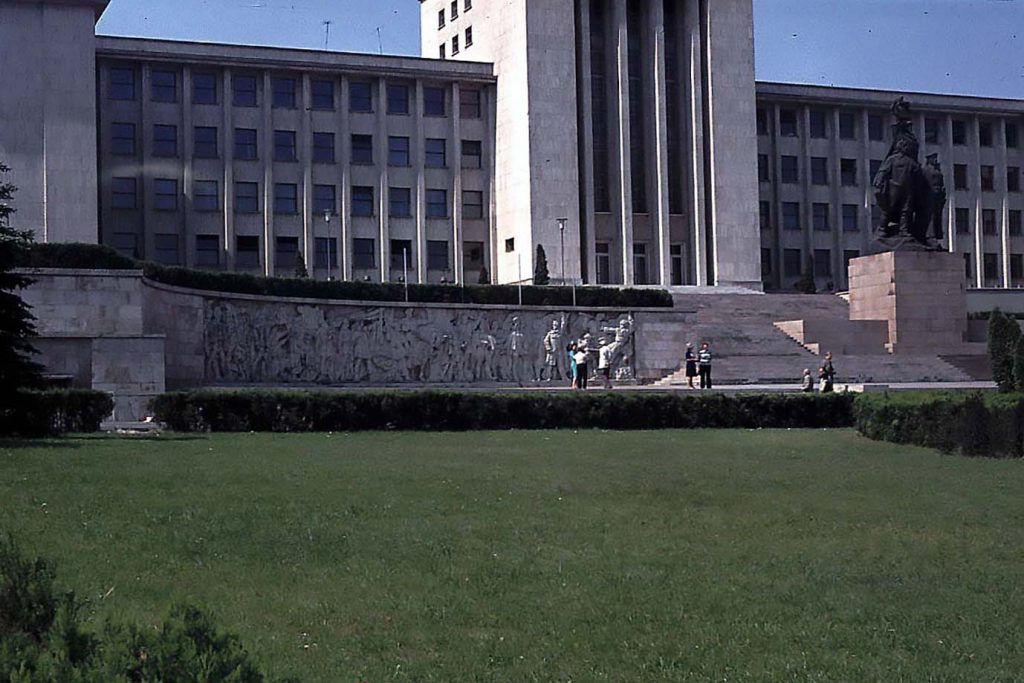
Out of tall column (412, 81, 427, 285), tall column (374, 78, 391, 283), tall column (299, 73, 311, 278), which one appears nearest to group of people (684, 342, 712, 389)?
tall column (412, 81, 427, 285)

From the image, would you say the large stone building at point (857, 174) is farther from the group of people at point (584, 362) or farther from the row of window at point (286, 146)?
the group of people at point (584, 362)

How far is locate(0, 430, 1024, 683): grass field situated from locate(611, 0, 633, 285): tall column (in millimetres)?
47871

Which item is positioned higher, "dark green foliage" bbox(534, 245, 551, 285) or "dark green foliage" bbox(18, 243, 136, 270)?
"dark green foliage" bbox(534, 245, 551, 285)

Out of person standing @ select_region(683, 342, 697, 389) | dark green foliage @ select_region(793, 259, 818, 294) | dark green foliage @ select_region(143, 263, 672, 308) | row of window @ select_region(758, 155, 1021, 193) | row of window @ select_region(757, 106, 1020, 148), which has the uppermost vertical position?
row of window @ select_region(757, 106, 1020, 148)

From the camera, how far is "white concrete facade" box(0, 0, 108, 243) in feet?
168

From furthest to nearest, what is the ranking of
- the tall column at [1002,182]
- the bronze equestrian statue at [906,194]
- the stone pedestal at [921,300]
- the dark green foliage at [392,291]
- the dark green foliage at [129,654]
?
the tall column at [1002,182]
the stone pedestal at [921,300]
the bronze equestrian statue at [906,194]
the dark green foliage at [392,291]
the dark green foliage at [129,654]

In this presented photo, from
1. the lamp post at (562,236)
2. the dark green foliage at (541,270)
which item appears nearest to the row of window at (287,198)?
the lamp post at (562,236)

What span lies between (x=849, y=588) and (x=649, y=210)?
57.5 meters

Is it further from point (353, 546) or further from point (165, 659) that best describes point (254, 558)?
point (165, 659)

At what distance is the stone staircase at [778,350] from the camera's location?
4528 centimetres

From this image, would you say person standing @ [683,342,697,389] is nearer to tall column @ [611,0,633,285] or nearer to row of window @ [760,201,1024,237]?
tall column @ [611,0,633,285]

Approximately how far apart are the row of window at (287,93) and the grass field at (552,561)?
150 feet

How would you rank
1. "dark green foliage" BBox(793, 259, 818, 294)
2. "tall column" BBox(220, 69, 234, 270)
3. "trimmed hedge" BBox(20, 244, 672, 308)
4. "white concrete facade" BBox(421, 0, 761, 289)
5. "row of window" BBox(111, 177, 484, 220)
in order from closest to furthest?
"trimmed hedge" BBox(20, 244, 672, 308) → "row of window" BBox(111, 177, 484, 220) → "tall column" BBox(220, 69, 234, 270) → "white concrete facade" BBox(421, 0, 761, 289) → "dark green foliage" BBox(793, 259, 818, 294)

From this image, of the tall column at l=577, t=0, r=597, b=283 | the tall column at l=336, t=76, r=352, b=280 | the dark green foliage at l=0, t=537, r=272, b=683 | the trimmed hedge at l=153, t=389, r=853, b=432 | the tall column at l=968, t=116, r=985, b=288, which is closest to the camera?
the dark green foliage at l=0, t=537, r=272, b=683
